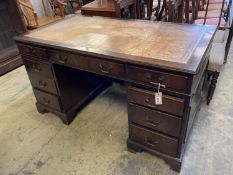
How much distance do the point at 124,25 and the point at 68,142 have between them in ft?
3.27

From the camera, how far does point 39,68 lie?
161 centimetres

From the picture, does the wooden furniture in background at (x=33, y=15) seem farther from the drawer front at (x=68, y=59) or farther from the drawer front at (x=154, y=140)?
the drawer front at (x=154, y=140)

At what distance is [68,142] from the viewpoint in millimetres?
1632

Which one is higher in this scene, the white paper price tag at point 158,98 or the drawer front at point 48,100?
the white paper price tag at point 158,98

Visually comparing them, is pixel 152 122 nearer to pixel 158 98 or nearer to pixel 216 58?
pixel 158 98

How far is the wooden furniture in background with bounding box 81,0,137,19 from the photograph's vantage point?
175 centimetres

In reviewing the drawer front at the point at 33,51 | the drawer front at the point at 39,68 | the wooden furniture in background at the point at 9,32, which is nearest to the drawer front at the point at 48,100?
the drawer front at the point at 39,68

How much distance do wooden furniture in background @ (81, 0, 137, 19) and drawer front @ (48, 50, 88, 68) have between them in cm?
66

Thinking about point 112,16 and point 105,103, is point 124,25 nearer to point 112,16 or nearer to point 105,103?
point 112,16

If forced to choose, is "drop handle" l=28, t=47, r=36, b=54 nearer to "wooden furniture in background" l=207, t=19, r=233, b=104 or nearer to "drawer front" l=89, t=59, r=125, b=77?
"drawer front" l=89, t=59, r=125, b=77

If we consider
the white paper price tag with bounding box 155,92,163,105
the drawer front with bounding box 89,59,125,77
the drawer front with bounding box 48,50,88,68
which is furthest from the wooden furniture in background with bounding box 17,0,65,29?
the white paper price tag with bounding box 155,92,163,105

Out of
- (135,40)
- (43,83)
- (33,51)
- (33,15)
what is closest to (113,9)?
(135,40)

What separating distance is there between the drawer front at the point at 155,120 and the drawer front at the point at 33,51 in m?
0.72

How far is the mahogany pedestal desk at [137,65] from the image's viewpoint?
107 cm
